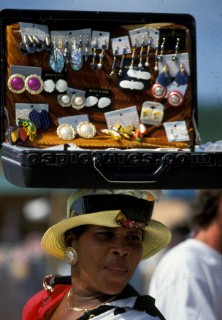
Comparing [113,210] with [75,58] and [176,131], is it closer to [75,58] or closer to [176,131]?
[176,131]

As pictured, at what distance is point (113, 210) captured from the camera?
3740 mm

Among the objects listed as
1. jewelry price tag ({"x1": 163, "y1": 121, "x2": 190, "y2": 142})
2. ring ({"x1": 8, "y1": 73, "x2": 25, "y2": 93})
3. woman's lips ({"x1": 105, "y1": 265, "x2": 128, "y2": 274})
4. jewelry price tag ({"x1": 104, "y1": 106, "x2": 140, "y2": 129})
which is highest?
ring ({"x1": 8, "y1": 73, "x2": 25, "y2": 93})

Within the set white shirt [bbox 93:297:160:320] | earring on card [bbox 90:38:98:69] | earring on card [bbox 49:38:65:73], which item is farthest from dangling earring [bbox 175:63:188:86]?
white shirt [bbox 93:297:160:320]

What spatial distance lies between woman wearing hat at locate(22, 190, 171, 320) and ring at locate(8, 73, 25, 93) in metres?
0.59

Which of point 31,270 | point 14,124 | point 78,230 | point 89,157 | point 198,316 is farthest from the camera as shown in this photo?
point 31,270

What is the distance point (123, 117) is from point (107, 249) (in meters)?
0.79

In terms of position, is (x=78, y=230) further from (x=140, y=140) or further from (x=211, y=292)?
(x=211, y=292)

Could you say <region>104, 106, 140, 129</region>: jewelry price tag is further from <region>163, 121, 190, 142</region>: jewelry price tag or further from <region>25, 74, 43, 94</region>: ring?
<region>25, 74, 43, 94</region>: ring

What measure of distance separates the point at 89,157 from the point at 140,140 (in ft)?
2.46

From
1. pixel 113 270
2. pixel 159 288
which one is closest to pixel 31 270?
pixel 159 288

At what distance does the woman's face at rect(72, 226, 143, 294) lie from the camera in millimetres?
3730

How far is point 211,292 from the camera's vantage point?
4816mm

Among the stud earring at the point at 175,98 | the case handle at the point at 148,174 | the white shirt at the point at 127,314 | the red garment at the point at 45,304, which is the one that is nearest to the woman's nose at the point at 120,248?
the white shirt at the point at 127,314

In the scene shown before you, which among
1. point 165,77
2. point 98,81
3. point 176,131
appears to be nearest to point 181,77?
point 165,77
